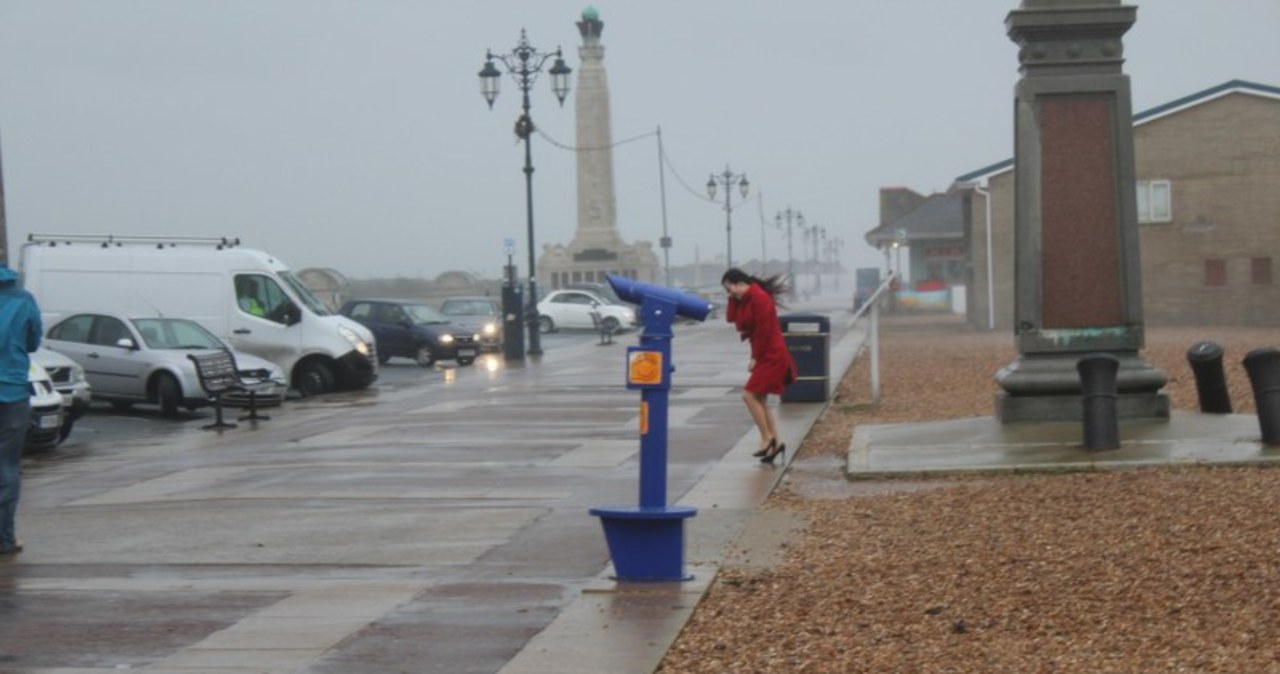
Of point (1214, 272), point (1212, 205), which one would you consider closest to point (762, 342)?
point (1212, 205)

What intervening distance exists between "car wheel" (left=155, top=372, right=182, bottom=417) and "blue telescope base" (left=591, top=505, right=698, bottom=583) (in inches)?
655

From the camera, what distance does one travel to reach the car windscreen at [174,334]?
87.1 feet

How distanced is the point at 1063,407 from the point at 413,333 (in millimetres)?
24767

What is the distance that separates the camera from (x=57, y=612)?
971cm

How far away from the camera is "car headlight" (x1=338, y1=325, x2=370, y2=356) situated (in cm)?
3066

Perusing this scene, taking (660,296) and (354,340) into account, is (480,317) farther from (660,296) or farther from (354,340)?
(660,296)

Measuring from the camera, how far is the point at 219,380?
23172mm

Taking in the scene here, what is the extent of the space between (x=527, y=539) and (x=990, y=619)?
4.32 meters

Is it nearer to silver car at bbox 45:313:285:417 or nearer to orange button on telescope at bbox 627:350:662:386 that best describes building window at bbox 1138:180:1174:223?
silver car at bbox 45:313:285:417

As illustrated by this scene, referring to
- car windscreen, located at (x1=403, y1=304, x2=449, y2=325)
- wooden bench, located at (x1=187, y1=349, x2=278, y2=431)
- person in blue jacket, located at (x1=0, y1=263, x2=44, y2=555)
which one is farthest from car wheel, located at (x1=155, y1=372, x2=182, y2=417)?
car windscreen, located at (x1=403, y1=304, x2=449, y2=325)

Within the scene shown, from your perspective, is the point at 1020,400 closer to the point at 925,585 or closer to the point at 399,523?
the point at 399,523

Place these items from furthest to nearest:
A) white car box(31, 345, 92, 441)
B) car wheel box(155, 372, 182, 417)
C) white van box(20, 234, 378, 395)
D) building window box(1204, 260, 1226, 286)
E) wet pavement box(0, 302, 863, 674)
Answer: building window box(1204, 260, 1226, 286)
white van box(20, 234, 378, 395)
car wheel box(155, 372, 182, 417)
white car box(31, 345, 92, 441)
wet pavement box(0, 302, 863, 674)

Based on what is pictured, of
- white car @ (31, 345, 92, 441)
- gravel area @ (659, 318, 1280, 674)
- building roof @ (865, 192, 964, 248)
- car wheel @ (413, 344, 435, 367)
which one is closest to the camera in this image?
gravel area @ (659, 318, 1280, 674)

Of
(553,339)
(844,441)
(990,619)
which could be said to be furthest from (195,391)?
(553,339)
